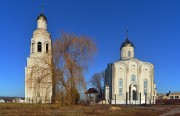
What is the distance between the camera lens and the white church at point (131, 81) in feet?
196

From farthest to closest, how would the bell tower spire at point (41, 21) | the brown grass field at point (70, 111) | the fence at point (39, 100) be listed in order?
the bell tower spire at point (41, 21), the fence at point (39, 100), the brown grass field at point (70, 111)

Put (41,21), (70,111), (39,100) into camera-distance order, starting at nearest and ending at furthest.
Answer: (70,111), (39,100), (41,21)

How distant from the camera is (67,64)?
105 feet

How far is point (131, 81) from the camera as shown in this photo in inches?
2373

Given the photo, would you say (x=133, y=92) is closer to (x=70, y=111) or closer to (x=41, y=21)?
(x=41, y=21)

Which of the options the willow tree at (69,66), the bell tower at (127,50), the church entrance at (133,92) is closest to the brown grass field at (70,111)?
the willow tree at (69,66)

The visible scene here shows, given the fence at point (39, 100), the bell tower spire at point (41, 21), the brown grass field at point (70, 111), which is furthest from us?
the bell tower spire at point (41, 21)

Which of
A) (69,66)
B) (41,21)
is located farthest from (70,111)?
(41,21)

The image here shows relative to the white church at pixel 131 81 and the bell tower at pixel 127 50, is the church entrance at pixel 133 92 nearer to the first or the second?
the white church at pixel 131 81

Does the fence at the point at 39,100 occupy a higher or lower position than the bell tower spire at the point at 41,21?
lower

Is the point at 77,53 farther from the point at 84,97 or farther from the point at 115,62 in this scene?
the point at 115,62

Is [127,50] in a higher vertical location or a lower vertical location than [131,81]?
higher

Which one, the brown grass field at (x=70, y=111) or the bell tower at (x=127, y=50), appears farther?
the bell tower at (x=127, y=50)

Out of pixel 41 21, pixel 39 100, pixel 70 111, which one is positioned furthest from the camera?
pixel 41 21
